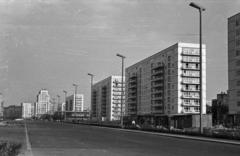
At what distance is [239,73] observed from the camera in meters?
87.1

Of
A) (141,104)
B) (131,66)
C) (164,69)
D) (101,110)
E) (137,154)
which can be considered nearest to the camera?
(137,154)

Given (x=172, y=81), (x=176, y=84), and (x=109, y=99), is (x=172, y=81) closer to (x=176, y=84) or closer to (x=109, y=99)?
(x=176, y=84)

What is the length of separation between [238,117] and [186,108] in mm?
20029

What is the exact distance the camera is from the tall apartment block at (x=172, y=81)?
104 m

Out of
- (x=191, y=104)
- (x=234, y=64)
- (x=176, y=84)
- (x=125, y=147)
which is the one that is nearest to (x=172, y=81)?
(x=176, y=84)

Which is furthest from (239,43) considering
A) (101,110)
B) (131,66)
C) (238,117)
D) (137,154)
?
(101,110)

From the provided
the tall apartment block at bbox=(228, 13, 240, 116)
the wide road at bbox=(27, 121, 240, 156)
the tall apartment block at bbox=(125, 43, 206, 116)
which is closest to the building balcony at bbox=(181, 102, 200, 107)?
the tall apartment block at bbox=(125, 43, 206, 116)

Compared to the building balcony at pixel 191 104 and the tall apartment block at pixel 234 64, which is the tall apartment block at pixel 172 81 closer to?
the building balcony at pixel 191 104

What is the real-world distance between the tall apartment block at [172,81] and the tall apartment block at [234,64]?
1470 centimetres

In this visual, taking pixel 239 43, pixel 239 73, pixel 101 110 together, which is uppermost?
pixel 239 43

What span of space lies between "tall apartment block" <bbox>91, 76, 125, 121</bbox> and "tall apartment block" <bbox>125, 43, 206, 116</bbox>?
3670cm

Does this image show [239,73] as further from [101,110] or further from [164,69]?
[101,110]

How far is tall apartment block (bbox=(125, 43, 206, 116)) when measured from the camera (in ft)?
340

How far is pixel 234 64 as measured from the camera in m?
88.9
